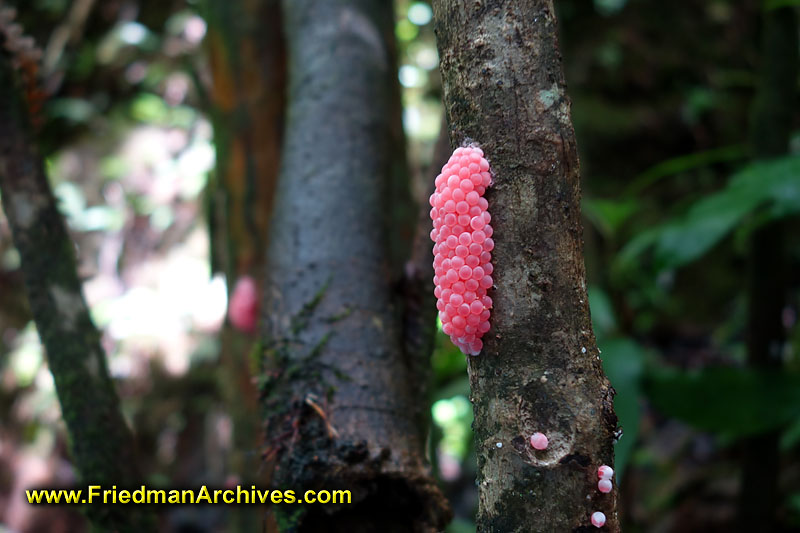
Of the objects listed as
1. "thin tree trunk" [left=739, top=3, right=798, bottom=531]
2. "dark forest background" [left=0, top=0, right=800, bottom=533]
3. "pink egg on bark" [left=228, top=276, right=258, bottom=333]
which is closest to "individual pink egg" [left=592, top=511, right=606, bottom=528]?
"pink egg on bark" [left=228, top=276, right=258, bottom=333]

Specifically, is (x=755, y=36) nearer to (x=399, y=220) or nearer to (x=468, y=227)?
(x=399, y=220)

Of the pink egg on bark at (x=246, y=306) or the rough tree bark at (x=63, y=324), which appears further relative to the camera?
the pink egg on bark at (x=246, y=306)

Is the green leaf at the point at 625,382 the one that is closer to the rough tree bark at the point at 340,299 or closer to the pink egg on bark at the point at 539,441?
the rough tree bark at the point at 340,299

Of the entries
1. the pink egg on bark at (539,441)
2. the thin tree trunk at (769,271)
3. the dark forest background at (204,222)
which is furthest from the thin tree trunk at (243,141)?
the thin tree trunk at (769,271)

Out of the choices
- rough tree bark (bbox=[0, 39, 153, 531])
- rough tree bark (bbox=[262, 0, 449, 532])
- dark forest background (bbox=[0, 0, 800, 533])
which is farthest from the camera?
dark forest background (bbox=[0, 0, 800, 533])

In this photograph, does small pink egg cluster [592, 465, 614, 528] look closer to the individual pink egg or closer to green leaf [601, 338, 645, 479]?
the individual pink egg
